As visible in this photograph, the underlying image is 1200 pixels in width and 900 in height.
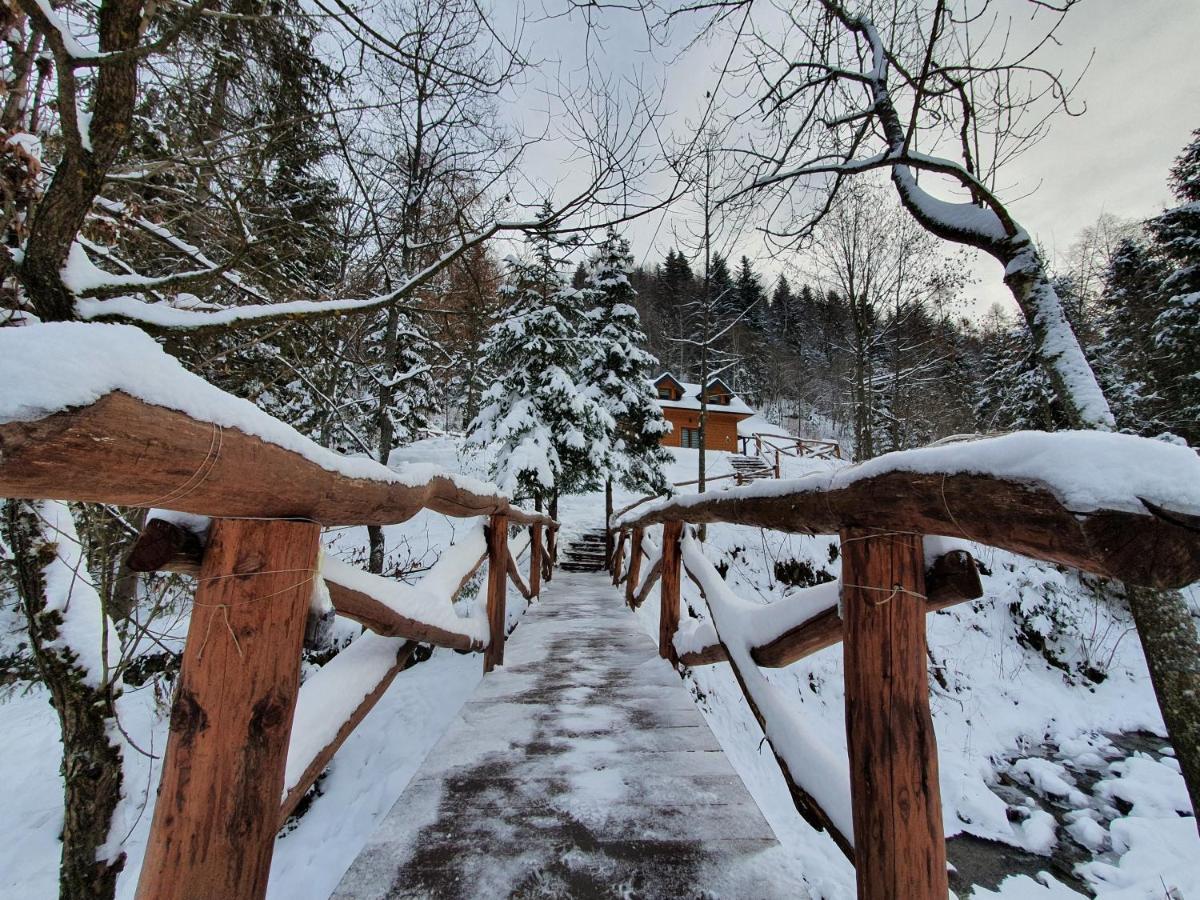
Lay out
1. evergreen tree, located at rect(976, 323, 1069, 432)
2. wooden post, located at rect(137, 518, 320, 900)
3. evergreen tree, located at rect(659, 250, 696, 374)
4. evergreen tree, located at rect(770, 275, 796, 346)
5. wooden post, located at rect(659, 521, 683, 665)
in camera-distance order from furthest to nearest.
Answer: evergreen tree, located at rect(770, 275, 796, 346), evergreen tree, located at rect(659, 250, 696, 374), evergreen tree, located at rect(976, 323, 1069, 432), wooden post, located at rect(659, 521, 683, 665), wooden post, located at rect(137, 518, 320, 900)

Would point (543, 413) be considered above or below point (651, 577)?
above

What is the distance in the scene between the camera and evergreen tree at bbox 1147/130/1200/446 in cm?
1144

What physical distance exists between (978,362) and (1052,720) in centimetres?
2638

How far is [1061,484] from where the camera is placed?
2.25 ft

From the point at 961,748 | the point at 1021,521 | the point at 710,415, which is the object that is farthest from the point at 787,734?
the point at 710,415

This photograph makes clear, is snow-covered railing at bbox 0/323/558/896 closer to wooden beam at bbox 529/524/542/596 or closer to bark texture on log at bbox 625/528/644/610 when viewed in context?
bark texture on log at bbox 625/528/644/610

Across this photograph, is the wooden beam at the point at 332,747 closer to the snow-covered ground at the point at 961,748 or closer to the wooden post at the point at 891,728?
the snow-covered ground at the point at 961,748

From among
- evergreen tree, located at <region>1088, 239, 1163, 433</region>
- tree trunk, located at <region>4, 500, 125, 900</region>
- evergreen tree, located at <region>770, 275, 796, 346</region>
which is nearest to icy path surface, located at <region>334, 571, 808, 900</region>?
tree trunk, located at <region>4, 500, 125, 900</region>

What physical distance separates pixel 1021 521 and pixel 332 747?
1690 millimetres

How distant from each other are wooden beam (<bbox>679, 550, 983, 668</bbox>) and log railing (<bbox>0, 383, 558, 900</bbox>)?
1.35 meters

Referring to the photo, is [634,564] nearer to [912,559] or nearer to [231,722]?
[912,559]

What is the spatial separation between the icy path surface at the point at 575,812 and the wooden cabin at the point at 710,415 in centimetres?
2615

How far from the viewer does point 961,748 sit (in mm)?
6074

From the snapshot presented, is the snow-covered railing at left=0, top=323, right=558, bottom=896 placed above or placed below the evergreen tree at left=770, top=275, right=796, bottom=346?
below
